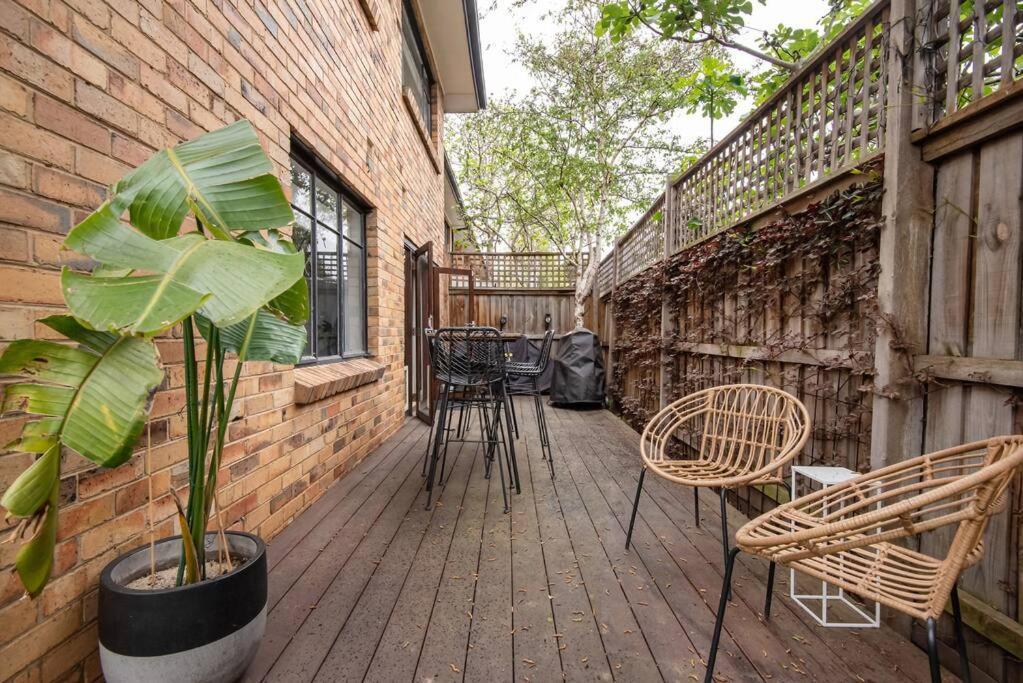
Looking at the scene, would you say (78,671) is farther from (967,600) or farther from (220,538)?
(967,600)

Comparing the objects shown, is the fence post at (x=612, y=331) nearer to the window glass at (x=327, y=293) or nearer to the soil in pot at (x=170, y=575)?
the window glass at (x=327, y=293)

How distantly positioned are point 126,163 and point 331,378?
157 cm

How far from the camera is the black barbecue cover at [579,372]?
6.04 metres

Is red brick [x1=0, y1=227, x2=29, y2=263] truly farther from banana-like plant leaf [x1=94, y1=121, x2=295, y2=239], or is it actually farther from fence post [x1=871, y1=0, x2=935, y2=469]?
fence post [x1=871, y1=0, x2=935, y2=469]

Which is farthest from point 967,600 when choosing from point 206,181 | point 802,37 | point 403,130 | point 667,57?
point 667,57

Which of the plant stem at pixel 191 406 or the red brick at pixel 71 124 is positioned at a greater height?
the red brick at pixel 71 124

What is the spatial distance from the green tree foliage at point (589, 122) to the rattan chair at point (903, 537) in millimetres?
6644

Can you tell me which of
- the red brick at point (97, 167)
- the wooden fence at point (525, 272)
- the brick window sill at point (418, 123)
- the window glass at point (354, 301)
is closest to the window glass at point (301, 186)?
the window glass at point (354, 301)

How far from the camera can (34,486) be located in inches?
30.3

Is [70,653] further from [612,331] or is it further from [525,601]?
[612,331]

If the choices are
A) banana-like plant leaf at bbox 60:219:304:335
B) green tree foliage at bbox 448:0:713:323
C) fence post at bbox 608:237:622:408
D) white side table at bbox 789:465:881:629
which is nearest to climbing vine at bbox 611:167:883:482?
white side table at bbox 789:465:881:629

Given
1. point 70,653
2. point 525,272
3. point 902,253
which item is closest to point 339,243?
point 70,653

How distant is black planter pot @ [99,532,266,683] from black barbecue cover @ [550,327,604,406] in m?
5.08

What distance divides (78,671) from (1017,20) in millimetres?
3152
